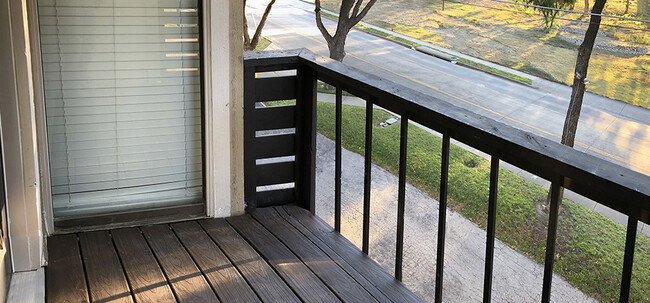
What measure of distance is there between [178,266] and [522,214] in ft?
27.3

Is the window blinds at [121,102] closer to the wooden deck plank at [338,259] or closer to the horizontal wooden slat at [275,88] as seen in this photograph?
the horizontal wooden slat at [275,88]

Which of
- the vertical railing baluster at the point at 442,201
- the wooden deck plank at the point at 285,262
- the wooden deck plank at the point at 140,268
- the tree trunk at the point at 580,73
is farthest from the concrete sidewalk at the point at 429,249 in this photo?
the vertical railing baluster at the point at 442,201

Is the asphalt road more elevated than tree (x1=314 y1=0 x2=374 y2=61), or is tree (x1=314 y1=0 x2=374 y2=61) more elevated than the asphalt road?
tree (x1=314 y1=0 x2=374 y2=61)

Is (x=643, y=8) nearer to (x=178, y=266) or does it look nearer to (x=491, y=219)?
(x=491, y=219)

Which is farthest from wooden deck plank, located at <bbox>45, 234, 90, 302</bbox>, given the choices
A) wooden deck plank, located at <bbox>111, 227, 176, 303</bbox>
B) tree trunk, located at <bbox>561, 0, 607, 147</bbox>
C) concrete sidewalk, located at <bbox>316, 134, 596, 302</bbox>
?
tree trunk, located at <bbox>561, 0, 607, 147</bbox>

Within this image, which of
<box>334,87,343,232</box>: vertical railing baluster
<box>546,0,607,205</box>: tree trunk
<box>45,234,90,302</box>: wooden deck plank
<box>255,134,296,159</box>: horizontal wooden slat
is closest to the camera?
<box>45,234,90,302</box>: wooden deck plank

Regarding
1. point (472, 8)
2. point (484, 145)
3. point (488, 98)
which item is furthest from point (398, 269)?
point (472, 8)

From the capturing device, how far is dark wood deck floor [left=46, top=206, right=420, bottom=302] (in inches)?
75.0

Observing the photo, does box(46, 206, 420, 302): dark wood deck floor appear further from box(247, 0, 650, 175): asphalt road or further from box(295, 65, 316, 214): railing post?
box(247, 0, 650, 175): asphalt road

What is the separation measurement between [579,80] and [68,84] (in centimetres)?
814

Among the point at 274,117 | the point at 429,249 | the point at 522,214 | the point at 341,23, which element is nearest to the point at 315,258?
the point at 274,117

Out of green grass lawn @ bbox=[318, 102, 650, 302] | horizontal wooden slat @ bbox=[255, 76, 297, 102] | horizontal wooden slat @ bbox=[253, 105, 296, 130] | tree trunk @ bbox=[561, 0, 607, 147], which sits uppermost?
horizontal wooden slat @ bbox=[255, 76, 297, 102]

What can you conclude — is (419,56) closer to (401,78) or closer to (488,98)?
(401,78)

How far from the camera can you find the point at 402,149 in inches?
75.5
